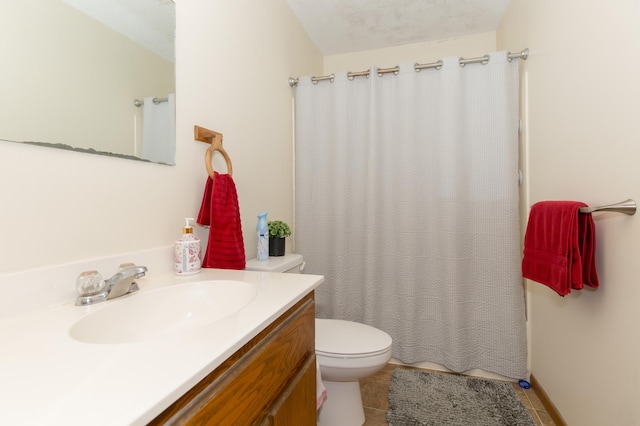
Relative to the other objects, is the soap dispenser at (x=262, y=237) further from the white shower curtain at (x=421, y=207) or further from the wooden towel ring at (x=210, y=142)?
the white shower curtain at (x=421, y=207)

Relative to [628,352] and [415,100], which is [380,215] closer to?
[415,100]

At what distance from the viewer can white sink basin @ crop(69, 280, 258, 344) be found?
698 mm

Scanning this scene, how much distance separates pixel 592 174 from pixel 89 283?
63.2 inches

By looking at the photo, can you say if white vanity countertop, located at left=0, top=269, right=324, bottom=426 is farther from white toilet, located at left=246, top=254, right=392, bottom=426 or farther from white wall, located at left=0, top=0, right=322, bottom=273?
white toilet, located at left=246, top=254, right=392, bottom=426

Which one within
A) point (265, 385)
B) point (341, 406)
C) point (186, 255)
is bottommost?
point (341, 406)

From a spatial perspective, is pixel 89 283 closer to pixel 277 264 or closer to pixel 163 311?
pixel 163 311

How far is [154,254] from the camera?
101cm

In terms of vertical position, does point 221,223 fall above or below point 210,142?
below

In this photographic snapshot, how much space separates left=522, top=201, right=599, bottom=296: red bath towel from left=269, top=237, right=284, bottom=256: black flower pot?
1.16 m

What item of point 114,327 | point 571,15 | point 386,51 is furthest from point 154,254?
point 386,51

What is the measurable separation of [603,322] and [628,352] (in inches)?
5.7

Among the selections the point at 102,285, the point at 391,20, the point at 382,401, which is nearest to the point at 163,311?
the point at 102,285

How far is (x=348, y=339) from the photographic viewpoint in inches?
56.6

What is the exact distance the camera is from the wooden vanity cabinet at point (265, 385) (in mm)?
483
